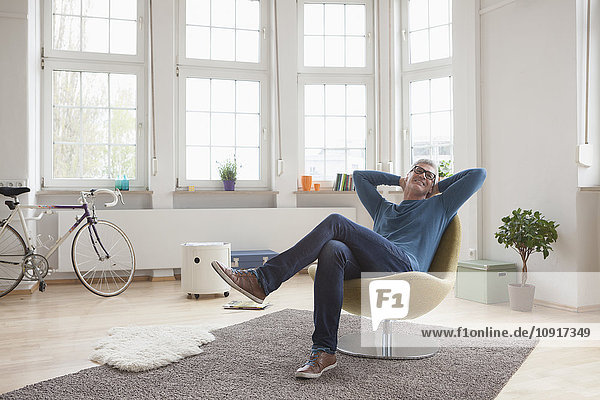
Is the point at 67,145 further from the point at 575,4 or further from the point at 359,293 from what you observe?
the point at 575,4

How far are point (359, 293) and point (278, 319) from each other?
3.72ft

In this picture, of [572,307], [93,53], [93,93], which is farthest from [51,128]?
[572,307]

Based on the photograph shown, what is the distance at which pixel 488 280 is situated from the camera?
4250mm

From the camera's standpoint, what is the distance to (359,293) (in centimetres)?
255

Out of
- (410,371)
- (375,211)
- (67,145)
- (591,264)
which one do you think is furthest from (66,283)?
(591,264)

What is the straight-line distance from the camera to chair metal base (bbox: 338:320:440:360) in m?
2.72

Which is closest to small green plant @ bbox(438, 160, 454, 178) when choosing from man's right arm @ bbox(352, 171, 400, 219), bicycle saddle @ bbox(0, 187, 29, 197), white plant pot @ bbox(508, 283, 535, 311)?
white plant pot @ bbox(508, 283, 535, 311)

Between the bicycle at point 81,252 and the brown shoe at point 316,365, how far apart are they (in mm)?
2735

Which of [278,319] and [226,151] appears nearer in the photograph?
[278,319]

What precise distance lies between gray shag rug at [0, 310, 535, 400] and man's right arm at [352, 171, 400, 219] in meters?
0.85

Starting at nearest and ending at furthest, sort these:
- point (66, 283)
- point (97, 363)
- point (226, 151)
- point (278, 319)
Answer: point (97, 363)
point (278, 319)
point (66, 283)
point (226, 151)

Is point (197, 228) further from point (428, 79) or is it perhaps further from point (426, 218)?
point (426, 218)

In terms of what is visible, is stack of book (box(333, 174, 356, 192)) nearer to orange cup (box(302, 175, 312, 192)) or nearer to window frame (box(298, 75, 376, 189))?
window frame (box(298, 75, 376, 189))

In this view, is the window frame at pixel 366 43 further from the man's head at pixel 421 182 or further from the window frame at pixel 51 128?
the man's head at pixel 421 182
